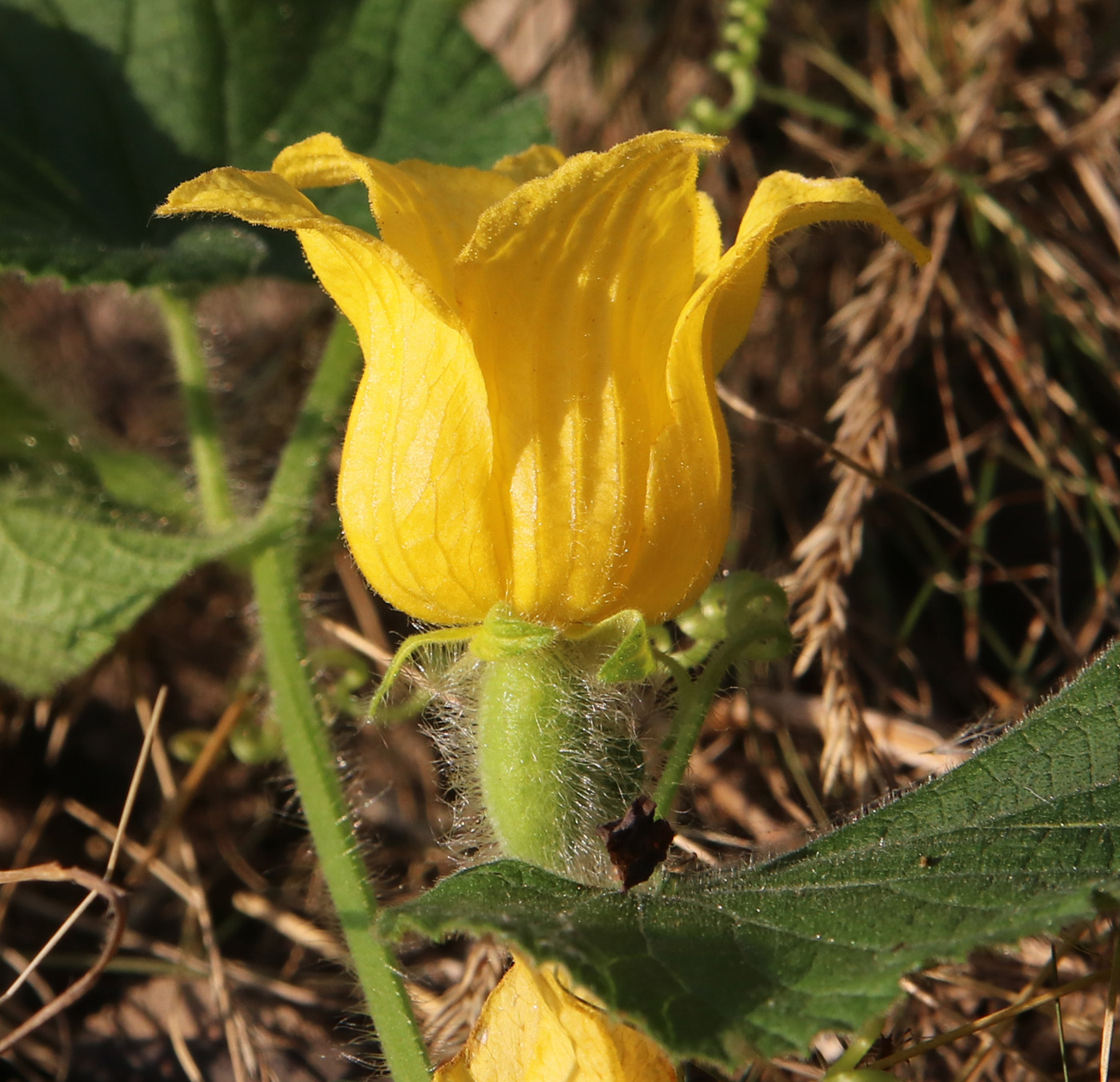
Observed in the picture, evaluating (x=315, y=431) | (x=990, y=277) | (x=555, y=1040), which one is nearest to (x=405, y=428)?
(x=555, y=1040)

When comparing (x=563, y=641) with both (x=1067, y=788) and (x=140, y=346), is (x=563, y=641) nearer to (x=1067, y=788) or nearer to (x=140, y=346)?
(x=1067, y=788)

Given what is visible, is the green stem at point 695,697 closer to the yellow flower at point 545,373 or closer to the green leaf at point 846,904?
the green leaf at point 846,904

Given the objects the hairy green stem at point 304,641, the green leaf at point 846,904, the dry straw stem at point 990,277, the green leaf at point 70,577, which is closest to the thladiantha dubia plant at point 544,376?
the green leaf at point 846,904

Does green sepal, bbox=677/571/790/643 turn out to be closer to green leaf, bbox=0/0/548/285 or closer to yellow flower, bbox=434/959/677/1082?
yellow flower, bbox=434/959/677/1082

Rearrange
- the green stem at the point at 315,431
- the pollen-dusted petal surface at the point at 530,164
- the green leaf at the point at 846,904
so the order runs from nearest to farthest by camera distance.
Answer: the green leaf at the point at 846,904, the pollen-dusted petal surface at the point at 530,164, the green stem at the point at 315,431

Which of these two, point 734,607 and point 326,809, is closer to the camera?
point 734,607

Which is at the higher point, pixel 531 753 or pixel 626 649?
pixel 626 649

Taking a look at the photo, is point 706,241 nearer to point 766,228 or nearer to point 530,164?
point 766,228
